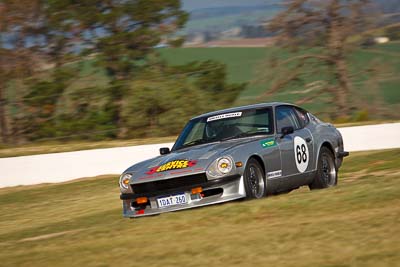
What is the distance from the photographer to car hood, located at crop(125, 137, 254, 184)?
1059cm

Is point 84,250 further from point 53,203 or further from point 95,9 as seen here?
point 95,9

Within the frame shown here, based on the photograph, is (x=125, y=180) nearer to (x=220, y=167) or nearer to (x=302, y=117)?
(x=220, y=167)

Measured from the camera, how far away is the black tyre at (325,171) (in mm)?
12367

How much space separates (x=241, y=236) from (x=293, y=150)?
132 inches

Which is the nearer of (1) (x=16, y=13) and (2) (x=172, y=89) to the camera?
(2) (x=172, y=89)

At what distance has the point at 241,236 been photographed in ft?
28.1

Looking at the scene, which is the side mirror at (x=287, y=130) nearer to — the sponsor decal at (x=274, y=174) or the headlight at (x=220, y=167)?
the sponsor decal at (x=274, y=174)

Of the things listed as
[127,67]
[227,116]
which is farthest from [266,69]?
[227,116]

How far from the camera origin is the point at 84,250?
880 centimetres

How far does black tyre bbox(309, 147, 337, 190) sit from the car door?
1.04ft

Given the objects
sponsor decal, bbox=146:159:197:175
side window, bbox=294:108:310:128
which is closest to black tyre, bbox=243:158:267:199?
sponsor decal, bbox=146:159:197:175

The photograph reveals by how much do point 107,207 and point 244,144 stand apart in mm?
3997

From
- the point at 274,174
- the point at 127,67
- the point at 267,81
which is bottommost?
the point at 267,81

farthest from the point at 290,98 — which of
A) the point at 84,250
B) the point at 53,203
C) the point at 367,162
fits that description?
the point at 84,250
